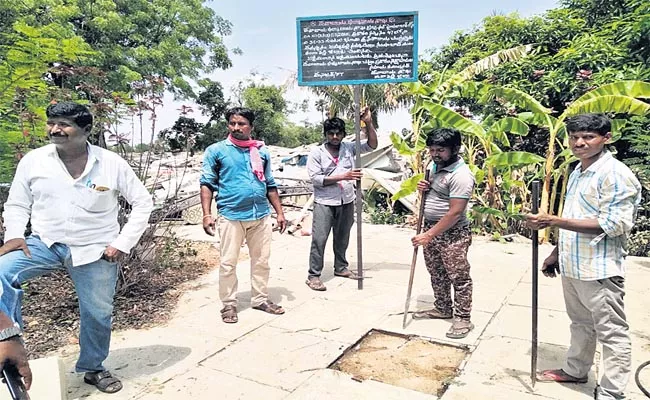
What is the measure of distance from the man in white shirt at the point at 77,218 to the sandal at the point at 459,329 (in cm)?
247

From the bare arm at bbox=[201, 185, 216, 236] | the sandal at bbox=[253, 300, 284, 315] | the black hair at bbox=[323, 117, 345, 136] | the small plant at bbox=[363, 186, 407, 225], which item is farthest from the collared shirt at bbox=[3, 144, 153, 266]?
the small plant at bbox=[363, 186, 407, 225]

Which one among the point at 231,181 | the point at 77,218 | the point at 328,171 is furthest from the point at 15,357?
the point at 328,171

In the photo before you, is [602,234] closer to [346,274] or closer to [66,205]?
[66,205]

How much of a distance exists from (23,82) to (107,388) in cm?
337

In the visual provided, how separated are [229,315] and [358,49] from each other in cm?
291

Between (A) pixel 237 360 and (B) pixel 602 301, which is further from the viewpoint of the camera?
(A) pixel 237 360

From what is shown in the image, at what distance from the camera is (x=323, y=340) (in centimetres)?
389

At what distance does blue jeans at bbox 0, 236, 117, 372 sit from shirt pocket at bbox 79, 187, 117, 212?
280 mm

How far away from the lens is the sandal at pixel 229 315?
13.9 feet

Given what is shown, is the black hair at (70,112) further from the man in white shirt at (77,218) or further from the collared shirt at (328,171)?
the collared shirt at (328,171)

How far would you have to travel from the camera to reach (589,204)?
2797mm

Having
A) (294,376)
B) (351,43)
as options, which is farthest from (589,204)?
(351,43)

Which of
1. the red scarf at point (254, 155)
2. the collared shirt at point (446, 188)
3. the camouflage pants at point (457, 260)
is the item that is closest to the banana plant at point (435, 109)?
the collared shirt at point (446, 188)

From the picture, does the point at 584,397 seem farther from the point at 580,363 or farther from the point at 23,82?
the point at 23,82
